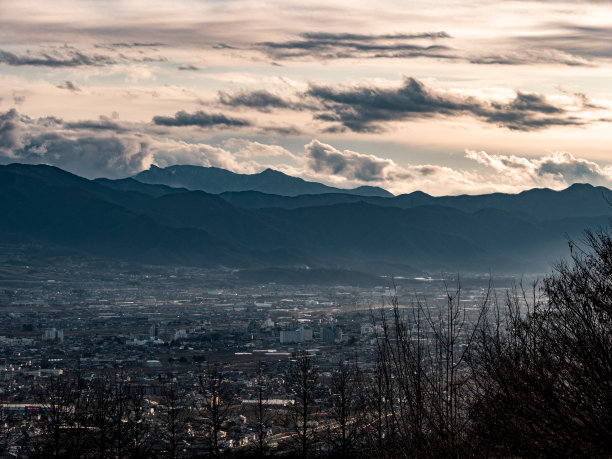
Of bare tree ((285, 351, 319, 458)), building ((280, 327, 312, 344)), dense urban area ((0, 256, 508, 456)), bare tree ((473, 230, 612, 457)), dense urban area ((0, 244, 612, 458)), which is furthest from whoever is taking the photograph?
building ((280, 327, 312, 344))

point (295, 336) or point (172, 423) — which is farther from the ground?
point (172, 423)

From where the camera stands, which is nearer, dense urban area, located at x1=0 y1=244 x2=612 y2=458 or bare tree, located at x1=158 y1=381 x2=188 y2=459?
dense urban area, located at x1=0 y1=244 x2=612 y2=458

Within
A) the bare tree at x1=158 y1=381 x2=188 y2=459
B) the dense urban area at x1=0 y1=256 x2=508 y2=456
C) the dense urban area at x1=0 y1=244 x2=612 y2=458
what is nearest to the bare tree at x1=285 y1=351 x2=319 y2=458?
the dense urban area at x1=0 y1=244 x2=612 y2=458

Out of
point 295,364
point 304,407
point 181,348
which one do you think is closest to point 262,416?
point 304,407

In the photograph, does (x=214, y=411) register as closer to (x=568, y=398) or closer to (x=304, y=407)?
(x=304, y=407)

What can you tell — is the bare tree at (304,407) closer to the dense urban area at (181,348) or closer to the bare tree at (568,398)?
the dense urban area at (181,348)

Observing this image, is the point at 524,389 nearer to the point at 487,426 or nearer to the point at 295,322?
the point at 487,426

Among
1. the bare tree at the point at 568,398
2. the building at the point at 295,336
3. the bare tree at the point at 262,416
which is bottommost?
the building at the point at 295,336

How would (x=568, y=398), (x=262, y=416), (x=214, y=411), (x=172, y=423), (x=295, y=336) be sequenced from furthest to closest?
1. (x=295, y=336)
2. (x=262, y=416)
3. (x=172, y=423)
4. (x=214, y=411)
5. (x=568, y=398)

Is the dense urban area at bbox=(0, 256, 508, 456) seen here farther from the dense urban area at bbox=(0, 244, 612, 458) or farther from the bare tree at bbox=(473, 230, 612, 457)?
the bare tree at bbox=(473, 230, 612, 457)

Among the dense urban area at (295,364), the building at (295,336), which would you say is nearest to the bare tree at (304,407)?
the dense urban area at (295,364)

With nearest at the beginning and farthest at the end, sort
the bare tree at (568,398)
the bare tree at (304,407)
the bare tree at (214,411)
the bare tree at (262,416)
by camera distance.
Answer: the bare tree at (568,398)
the bare tree at (304,407)
the bare tree at (214,411)
the bare tree at (262,416)
